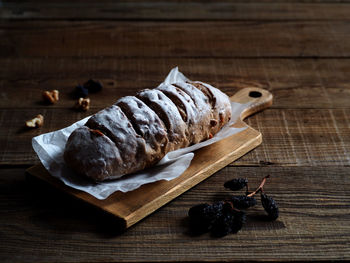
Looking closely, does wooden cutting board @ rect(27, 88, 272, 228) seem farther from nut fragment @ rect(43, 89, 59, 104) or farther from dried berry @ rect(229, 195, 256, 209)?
nut fragment @ rect(43, 89, 59, 104)

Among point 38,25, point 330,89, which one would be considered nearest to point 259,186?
point 330,89

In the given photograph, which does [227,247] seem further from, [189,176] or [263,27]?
[263,27]

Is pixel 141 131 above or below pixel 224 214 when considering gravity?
above

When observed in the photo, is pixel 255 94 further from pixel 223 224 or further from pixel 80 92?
pixel 223 224

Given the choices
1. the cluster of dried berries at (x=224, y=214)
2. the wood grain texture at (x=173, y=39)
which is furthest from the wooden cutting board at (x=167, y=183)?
the wood grain texture at (x=173, y=39)

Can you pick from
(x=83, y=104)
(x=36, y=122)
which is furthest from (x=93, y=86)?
(x=36, y=122)

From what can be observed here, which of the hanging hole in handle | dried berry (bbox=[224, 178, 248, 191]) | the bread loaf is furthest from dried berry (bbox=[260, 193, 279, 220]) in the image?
the hanging hole in handle

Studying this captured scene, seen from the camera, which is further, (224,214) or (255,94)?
(255,94)
